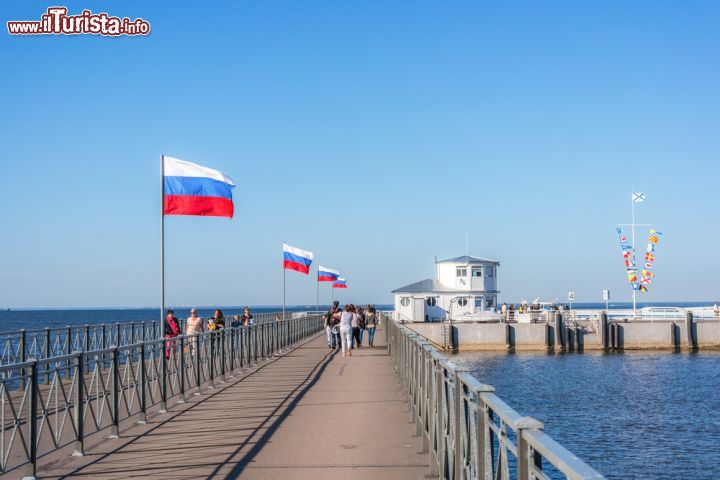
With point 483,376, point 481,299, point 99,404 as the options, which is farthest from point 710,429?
point 481,299

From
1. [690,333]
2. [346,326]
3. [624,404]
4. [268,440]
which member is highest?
[346,326]

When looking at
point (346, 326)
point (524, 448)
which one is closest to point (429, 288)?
point (346, 326)

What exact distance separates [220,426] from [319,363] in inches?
467

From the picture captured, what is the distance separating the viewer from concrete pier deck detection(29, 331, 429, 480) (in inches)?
333

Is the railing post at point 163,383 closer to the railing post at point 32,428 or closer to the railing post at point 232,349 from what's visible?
the railing post at point 32,428

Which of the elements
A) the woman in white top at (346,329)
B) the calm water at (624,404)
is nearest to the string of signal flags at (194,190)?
the woman in white top at (346,329)

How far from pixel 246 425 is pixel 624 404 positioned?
2338 centimetres

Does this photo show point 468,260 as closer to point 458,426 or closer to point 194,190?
point 194,190

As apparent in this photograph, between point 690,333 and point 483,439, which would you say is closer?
point 483,439

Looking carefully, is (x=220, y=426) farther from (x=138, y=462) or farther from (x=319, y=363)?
(x=319, y=363)

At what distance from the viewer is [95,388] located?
10.7 m

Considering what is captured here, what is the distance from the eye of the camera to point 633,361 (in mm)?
50156

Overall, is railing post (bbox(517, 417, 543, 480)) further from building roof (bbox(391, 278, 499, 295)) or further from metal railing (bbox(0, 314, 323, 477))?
building roof (bbox(391, 278, 499, 295))

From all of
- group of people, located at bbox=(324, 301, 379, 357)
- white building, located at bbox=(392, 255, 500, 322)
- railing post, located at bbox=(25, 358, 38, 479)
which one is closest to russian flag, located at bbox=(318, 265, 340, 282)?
white building, located at bbox=(392, 255, 500, 322)
